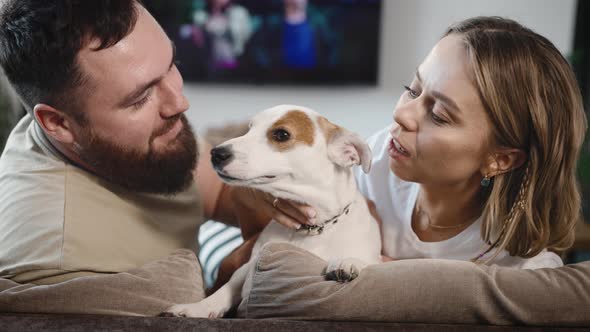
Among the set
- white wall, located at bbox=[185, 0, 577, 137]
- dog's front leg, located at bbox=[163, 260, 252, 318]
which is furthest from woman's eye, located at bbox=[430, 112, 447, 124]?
white wall, located at bbox=[185, 0, 577, 137]

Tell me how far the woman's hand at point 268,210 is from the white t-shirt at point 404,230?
1.04 ft

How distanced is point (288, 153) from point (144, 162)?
456mm

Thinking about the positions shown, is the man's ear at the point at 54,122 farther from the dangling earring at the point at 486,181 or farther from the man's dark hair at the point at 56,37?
the dangling earring at the point at 486,181

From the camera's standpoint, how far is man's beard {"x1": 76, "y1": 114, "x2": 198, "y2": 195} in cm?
149

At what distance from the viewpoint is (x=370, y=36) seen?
4672mm

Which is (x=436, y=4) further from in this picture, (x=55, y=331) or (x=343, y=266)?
(x=55, y=331)

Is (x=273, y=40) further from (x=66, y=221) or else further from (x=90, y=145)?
(x=66, y=221)

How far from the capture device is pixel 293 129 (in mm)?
1361

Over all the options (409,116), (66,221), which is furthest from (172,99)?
(409,116)

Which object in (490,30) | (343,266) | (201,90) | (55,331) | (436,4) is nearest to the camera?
(55,331)

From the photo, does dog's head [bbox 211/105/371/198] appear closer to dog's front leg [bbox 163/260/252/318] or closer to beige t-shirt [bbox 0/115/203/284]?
dog's front leg [bbox 163/260/252/318]

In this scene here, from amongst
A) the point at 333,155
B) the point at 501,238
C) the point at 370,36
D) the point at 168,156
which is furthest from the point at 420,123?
the point at 370,36

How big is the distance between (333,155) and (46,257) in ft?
2.39

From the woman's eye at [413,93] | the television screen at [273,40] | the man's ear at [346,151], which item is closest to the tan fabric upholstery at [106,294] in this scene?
the man's ear at [346,151]
